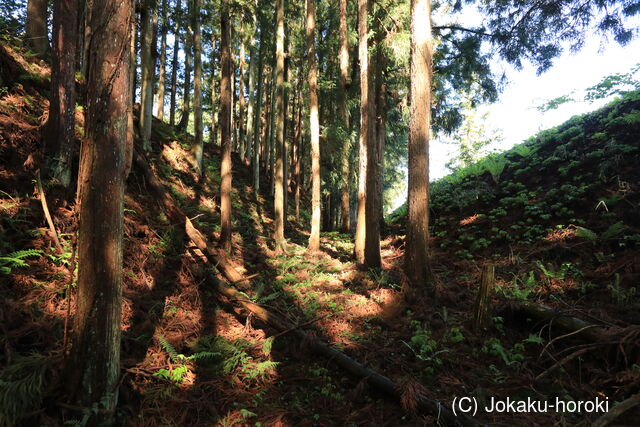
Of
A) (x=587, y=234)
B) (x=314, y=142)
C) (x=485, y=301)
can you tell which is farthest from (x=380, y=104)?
(x=485, y=301)

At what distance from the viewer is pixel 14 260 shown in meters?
3.65

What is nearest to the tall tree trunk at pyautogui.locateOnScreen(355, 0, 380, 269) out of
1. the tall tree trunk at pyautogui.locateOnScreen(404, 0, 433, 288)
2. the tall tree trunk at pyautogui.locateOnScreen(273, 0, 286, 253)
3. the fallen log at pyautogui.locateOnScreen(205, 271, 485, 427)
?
the tall tree trunk at pyautogui.locateOnScreen(404, 0, 433, 288)

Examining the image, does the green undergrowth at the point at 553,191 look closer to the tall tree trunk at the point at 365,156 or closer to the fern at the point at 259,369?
the tall tree trunk at the point at 365,156

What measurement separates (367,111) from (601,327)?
6798 millimetres

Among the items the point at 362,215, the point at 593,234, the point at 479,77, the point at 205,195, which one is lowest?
the point at 593,234

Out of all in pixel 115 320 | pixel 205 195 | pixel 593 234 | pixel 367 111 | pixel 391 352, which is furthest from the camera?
pixel 205 195

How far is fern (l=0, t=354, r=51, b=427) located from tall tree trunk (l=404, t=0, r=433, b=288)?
554 cm

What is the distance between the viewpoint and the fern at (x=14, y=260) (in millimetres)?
3594

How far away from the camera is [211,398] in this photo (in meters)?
3.47

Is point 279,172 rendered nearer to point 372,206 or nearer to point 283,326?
point 372,206

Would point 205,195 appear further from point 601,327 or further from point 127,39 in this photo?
point 601,327

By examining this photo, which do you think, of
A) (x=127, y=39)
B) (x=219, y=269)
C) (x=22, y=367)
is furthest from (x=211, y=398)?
(x=127, y=39)

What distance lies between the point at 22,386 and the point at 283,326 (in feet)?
9.86

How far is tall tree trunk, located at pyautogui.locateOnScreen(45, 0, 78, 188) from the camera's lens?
5.35m
